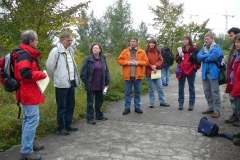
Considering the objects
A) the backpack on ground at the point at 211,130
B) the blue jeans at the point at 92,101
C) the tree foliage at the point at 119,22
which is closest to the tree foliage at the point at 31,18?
the blue jeans at the point at 92,101

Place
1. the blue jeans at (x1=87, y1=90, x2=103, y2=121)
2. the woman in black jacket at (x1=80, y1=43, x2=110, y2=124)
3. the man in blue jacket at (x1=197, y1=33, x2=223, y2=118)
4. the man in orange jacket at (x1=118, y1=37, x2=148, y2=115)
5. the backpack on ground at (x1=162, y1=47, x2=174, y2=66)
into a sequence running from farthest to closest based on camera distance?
the backpack on ground at (x1=162, y1=47, x2=174, y2=66)
the man in orange jacket at (x1=118, y1=37, x2=148, y2=115)
the man in blue jacket at (x1=197, y1=33, x2=223, y2=118)
the blue jeans at (x1=87, y1=90, x2=103, y2=121)
the woman in black jacket at (x1=80, y1=43, x2=110, y2=124)

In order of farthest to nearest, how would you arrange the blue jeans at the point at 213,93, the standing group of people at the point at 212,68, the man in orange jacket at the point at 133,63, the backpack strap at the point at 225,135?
the man in orange jacket at the point at 133,63 < the blue jeans at the point at 213,93 < the standing group of people at the point at 212,68 < the backpack strap at the point at 225,135

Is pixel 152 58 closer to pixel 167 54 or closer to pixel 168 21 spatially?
pixel 167 54

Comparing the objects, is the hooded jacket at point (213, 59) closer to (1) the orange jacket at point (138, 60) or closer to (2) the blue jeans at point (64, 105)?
(1) the orange jacket at point (138, 60)

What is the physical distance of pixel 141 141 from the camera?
4.70 meters

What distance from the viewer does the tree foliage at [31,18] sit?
18.3 ft

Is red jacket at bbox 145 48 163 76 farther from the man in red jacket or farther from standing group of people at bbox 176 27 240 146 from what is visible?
the man in red jacket

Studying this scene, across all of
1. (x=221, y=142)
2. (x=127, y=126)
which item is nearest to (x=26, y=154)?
(x=127, y=126)

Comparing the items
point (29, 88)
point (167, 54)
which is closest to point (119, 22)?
point (167, 54)

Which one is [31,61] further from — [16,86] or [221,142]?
[221,142]

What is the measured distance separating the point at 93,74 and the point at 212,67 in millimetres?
2804

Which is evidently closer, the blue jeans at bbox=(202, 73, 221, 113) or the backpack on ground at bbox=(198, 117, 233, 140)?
the backpack on ground at bbox=(198, 117, 233, 140)

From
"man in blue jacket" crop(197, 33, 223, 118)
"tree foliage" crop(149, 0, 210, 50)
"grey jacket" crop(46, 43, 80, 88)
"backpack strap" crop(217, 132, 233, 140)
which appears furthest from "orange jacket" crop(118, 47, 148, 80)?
"tree foliage" crop(149, 0, 210, 50)

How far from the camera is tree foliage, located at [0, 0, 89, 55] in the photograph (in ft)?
18.3
